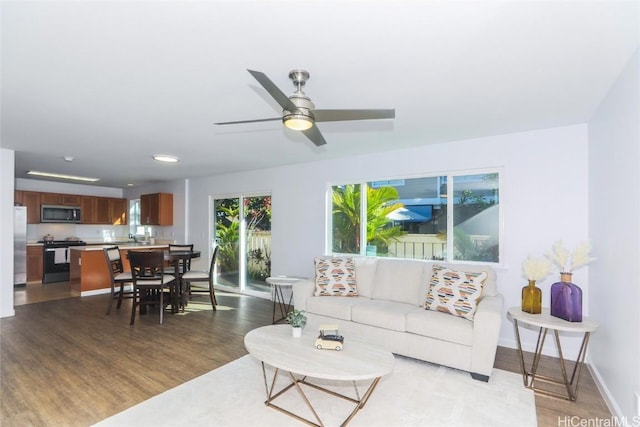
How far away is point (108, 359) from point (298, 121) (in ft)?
9.79

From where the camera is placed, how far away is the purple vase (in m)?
2.43

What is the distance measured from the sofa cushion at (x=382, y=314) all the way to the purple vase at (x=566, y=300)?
1.23 metres

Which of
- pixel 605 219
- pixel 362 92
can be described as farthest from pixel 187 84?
pixel 605 219

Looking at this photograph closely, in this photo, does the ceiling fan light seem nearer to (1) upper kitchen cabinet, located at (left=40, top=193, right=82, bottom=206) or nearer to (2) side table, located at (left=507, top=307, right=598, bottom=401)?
(2) side table, located at (left=507, top=307, right=598, bottom=401)

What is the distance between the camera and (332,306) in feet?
11.5

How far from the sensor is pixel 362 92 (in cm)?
236

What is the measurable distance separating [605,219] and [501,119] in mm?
1215

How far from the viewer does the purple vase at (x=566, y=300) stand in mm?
2426

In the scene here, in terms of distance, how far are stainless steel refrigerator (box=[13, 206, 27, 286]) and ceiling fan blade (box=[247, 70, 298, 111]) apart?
7.20 m

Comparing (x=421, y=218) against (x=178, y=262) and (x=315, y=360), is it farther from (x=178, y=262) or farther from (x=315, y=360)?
(x=178, y=262)

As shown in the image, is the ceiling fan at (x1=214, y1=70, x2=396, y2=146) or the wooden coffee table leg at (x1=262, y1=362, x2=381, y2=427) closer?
the ceiling fan at (x1=214, y1=70, x2=396, y2=146)

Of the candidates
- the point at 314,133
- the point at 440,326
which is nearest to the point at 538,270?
the point at 440,326

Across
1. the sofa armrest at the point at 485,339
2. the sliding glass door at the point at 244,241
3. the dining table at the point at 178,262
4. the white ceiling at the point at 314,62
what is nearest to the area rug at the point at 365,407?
the sofa armrest at the point at 485,339

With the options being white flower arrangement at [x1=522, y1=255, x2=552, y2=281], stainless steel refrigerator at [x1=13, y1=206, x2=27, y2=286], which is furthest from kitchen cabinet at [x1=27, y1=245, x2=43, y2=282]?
white flower arrangement at [x1=522, y1=255, x2=552, y2=281]
